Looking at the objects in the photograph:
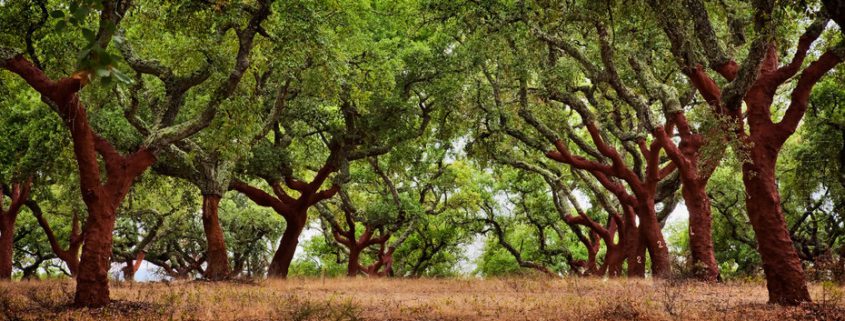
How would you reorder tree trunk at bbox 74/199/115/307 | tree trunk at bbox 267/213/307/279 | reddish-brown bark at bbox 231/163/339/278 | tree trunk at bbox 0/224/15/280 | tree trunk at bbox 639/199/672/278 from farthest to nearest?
1. tree trunk at bbox 267/213/307/279
2. tree trunk at bbox 0/224/15/280
3. reddish-brown bark at bbox 231/163/339/278
4. tree trunk at bbox 639/199/672/278
5. tree trunk at bbox 74/199/115/307

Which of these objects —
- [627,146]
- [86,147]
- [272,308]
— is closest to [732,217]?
[627,146]

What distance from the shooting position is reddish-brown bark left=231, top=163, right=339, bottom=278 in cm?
2242

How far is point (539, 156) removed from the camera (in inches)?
1059

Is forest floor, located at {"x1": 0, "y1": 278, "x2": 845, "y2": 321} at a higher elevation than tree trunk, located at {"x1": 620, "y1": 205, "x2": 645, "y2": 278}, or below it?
below

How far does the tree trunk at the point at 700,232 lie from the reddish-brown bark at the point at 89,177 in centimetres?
1315

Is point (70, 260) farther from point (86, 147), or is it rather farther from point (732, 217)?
point (732, 217)

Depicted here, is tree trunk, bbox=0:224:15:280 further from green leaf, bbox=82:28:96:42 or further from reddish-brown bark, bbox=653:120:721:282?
green leaf, bbox=82:28:96:42

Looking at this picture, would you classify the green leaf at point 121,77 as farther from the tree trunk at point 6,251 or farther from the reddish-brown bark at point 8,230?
the tree trunk at point 6,251

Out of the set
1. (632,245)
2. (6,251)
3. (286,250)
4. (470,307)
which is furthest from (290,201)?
(470,307)

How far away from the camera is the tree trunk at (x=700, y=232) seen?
52.6 ft

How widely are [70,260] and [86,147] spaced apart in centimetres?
1990

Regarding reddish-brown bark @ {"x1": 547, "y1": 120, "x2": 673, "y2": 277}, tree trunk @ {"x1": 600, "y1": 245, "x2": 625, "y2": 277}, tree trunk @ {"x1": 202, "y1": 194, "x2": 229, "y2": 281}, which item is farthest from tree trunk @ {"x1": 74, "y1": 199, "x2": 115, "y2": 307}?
tree trunk @ {"x1": 600, "y1": 245, "x2": 625, "y2": 277}

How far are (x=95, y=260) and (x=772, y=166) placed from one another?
1160cm

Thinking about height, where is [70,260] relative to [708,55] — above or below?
below
